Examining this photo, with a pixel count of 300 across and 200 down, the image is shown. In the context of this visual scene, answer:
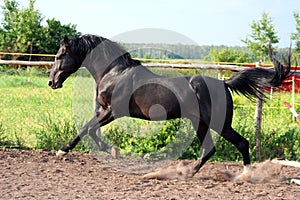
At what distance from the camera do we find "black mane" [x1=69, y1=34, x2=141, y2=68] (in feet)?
19.9

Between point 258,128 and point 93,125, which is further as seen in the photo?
point 258,128

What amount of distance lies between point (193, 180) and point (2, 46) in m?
28.7

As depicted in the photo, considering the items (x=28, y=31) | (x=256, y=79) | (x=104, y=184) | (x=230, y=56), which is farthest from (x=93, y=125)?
(x=28, y=31)

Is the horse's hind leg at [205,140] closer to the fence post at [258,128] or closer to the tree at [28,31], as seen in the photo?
the fence post at [258,128]

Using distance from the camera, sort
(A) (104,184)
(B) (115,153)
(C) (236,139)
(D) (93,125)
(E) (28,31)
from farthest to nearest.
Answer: (E) (28,31) → (B) (115,153) → (D) (93,125) → (C) (236,139) → (A) (104,184)

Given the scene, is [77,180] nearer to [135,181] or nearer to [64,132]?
[135,181]

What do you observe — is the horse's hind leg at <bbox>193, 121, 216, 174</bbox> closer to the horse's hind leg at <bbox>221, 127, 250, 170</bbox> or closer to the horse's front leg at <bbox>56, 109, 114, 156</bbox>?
the horse's hind leg at <bbox>221, 127, 250, 170</bbox>

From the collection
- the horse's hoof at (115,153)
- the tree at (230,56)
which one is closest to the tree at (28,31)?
the tree at (230,56)

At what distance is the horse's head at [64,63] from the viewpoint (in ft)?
20.0

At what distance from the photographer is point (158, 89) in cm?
574

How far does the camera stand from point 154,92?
18.8 feet

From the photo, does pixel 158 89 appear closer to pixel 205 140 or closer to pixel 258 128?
pixel 205 140

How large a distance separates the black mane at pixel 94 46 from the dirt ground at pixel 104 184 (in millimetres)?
1407

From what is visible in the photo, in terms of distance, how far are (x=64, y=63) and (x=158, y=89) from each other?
1.32 m
